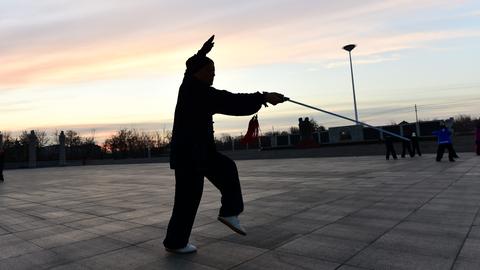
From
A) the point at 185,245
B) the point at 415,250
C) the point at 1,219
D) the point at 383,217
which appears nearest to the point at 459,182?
the point at 383,217

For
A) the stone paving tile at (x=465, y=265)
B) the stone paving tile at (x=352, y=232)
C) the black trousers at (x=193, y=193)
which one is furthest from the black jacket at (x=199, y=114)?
the stone paving tile at (x=465, y=265)

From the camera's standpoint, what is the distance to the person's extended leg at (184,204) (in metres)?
3.67

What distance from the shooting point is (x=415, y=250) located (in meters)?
3.55

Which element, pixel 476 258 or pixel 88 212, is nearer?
pixel 476 258

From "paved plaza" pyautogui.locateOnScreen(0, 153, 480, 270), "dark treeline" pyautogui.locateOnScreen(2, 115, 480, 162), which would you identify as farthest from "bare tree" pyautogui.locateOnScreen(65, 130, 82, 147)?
"paved plaza" pyautogui.locateOnScreen(0, 153, 480, 270)

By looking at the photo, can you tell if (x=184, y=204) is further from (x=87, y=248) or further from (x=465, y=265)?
(x=465, y=265)

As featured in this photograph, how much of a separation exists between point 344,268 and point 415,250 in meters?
0.87

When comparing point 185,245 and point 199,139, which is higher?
point 199,139

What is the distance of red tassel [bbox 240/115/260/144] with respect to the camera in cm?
429

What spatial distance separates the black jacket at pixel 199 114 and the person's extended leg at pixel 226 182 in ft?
0.40

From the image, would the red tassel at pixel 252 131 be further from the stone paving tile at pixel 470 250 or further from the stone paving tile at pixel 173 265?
the stone paving tile at pixel 470 250

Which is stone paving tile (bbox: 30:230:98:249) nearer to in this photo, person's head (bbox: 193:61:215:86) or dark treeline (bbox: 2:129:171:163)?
person's head (bbox: 193:61:215:86)

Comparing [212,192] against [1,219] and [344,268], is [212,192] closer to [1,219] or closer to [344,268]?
[1,219]

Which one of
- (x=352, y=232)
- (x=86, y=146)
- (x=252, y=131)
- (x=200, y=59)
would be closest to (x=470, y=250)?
(x=352, y=232)
